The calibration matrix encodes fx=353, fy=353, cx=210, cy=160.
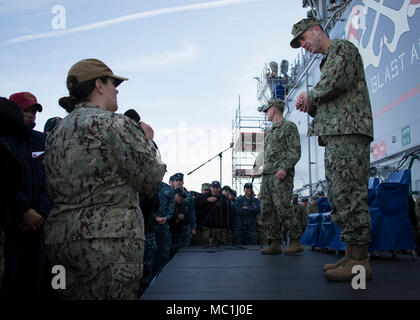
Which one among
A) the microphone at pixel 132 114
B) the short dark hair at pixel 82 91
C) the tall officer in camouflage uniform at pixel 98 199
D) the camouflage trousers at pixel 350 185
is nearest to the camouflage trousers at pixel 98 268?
the tall officer in camouflage uniform at pixel 98 199

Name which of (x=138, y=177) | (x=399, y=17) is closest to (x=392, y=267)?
(x=138, y=177)

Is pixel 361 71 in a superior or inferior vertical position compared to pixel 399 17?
inferior

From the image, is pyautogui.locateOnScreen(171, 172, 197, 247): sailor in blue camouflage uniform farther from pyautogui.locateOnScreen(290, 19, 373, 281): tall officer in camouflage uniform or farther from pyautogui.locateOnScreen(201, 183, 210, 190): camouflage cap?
pyautogui.locateOnScreen(290, 19, 373, 281): tall officer in camouflage uniform

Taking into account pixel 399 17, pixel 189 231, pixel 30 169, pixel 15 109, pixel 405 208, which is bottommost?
pixel 189 231

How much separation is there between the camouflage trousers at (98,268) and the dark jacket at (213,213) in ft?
17.8

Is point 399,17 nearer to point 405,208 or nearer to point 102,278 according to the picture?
point 405,208

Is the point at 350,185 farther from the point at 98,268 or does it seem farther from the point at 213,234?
the point at 213,234

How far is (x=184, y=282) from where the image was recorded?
2.14m

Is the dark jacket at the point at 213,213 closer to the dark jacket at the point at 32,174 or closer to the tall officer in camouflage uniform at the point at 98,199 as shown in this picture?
the dark jacket at the point at 32,174

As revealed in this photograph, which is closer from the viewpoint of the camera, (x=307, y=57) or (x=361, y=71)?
(x=361, y=71)

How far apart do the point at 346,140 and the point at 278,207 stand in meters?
1.66

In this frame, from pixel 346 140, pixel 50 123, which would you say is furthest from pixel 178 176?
pixel 346 140

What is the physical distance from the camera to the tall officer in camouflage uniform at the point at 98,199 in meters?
1.38
